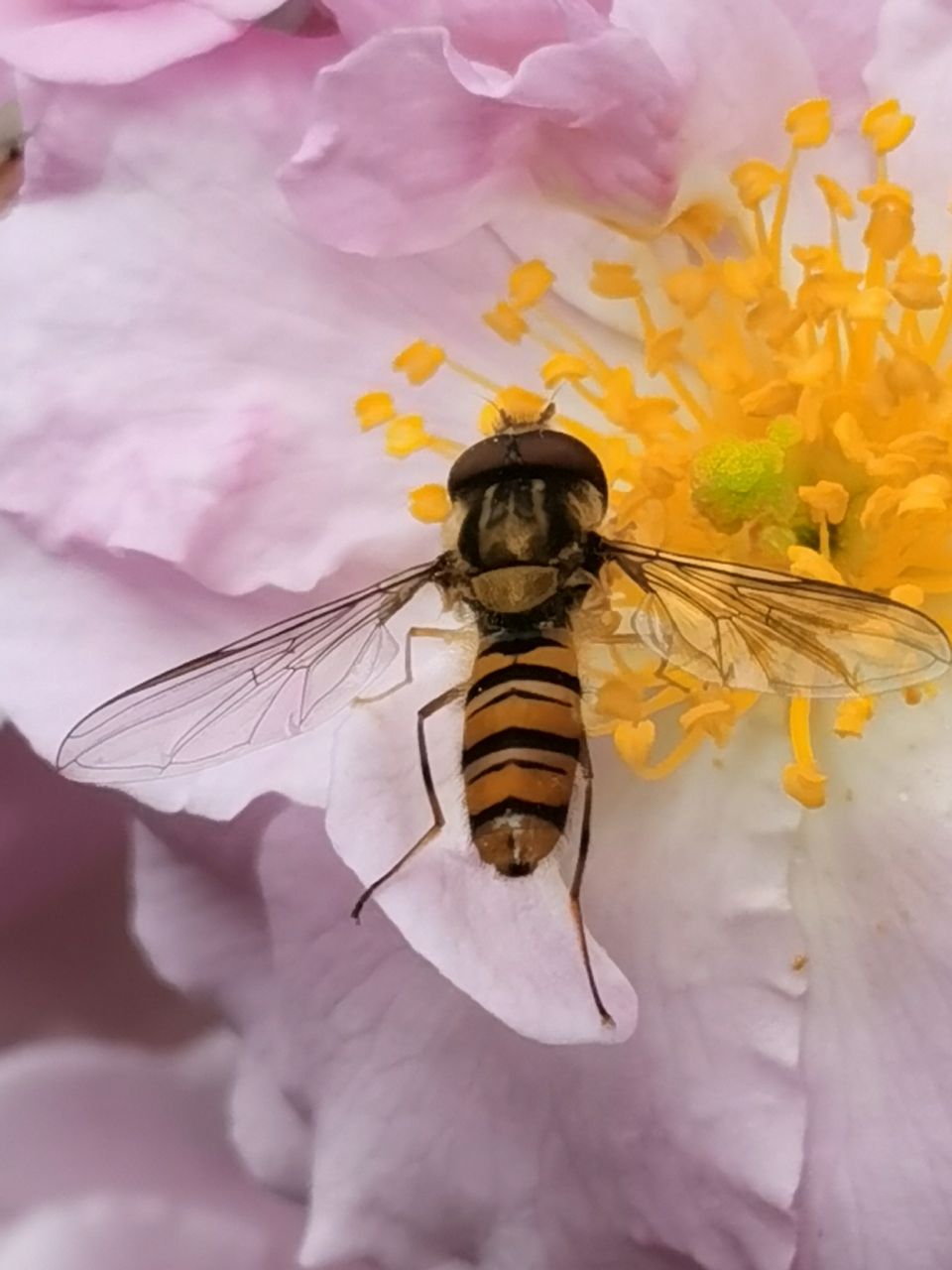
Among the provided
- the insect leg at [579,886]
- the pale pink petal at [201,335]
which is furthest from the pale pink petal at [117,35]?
the insect leg at [579,886]

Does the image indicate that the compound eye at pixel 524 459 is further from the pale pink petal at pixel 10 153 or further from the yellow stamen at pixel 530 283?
the pale pink petal at pixel 10 153

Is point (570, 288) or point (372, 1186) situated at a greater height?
point (570, 288)

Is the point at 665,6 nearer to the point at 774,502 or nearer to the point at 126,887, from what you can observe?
the point at 774,502

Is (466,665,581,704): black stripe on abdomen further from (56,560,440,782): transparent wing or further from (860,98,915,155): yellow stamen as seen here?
(860,98,915,155): yellow stamen

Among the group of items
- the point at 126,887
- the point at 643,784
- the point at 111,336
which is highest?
the point at 111,336

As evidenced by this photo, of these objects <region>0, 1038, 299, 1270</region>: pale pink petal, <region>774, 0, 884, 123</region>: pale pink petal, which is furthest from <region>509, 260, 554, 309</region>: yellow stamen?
<region>0, 1038, 299, 1270</region>: pale pink petal

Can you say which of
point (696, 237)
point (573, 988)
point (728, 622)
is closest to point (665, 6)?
point (696, 237)
